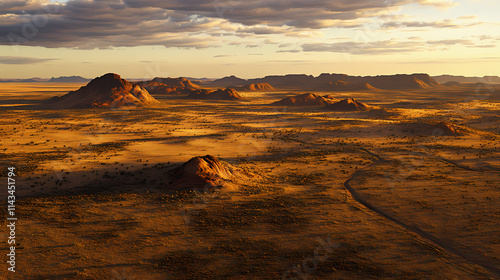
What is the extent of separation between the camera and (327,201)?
69.1 feet

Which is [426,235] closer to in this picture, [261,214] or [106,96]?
[261,214]

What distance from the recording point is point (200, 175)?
23.3m

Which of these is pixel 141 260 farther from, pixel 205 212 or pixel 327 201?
pixel 327 201

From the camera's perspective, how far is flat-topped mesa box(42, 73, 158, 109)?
86431 mm

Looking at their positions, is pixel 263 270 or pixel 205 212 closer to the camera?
pixel 263 270

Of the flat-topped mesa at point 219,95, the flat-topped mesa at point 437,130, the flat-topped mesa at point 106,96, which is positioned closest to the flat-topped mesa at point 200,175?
the flat-topped mesa at point 437,130

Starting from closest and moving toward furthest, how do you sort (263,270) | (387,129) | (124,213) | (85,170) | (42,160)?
1. (263,270)
2. (124,213)
3. (85,170)
4. (42,160)
5. (387,129)

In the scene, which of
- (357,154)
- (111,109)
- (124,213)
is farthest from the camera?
(111,109)

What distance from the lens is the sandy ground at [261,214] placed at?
13617 mm

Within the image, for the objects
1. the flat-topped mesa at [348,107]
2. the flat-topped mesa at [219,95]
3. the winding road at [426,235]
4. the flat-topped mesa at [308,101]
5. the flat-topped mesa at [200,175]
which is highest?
the flat-topped mesa at [219,95]

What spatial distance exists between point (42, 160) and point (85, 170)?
19.0 feet

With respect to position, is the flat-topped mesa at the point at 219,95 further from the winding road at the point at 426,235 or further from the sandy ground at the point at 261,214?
the winding road at the point at 426,235

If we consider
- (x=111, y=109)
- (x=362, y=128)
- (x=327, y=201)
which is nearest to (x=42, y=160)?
(x=327, y=201)

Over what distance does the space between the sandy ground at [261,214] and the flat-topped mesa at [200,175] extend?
0.74 meters
